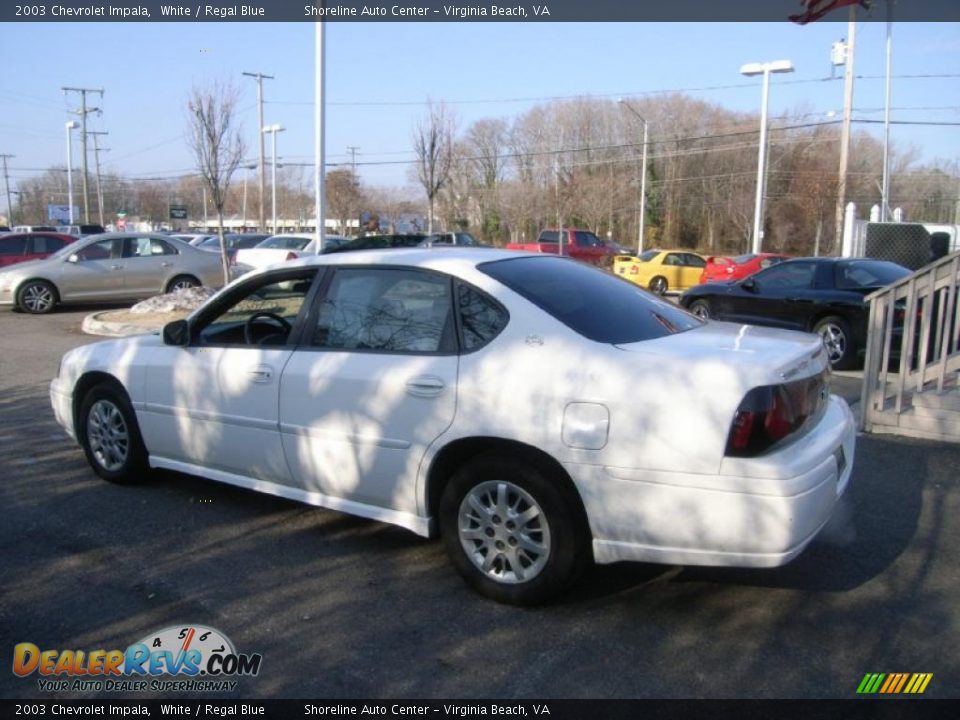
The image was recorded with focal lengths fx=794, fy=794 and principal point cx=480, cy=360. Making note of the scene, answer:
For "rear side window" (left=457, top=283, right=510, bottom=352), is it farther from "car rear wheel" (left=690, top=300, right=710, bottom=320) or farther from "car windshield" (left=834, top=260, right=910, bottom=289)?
"car rear wheel" (left=690, top=300, right=710, bottom=320)

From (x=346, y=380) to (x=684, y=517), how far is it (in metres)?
1.79

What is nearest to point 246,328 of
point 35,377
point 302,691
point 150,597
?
point 150,597

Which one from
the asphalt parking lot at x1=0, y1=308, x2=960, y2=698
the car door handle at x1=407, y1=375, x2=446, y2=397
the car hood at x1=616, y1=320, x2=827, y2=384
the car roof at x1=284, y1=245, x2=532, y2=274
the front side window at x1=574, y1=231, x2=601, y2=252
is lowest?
the asphalt parking lot at x1=0, y1=308, x2=960, y2=698

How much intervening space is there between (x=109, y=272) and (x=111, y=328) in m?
3.73

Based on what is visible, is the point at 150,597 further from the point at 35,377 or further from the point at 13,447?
the point at 35,377

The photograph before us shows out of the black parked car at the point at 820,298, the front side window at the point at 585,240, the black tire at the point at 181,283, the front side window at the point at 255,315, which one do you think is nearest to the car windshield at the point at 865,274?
the black parked car at the point at 820,298

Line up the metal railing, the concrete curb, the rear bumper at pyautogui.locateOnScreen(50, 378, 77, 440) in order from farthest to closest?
the concrete curb, the metal railing, the rear bumper at pyautogui.locateOnScreen(50, 378, 77, 440)

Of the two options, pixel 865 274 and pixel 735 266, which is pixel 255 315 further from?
pixel 735 266

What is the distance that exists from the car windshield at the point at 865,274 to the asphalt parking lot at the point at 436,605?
5874mm

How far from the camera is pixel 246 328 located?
4.79 meters

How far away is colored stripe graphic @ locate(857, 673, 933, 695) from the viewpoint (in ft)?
9.78

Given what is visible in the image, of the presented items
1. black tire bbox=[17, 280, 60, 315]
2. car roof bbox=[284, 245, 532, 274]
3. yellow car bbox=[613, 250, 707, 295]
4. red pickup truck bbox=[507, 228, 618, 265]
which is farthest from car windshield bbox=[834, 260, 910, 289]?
red pickup truck bbox=[507, 228, 618, 265]

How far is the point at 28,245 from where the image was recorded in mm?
19547

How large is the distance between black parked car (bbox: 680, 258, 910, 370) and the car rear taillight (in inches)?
252
